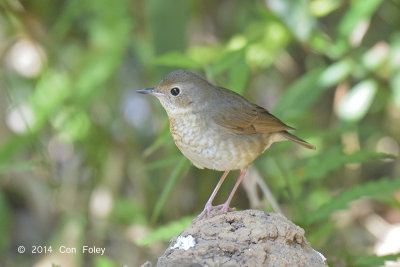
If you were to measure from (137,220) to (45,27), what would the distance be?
90.2 inches

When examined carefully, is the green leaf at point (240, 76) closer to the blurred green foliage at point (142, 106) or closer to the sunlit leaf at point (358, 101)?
the blurred green foliage at point (142, 106)


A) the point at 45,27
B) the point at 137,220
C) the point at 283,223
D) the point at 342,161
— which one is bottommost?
the point at 283,223

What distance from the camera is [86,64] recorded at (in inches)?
246

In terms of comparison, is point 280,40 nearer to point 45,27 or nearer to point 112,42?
point 112,42

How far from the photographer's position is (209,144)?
3.80 m

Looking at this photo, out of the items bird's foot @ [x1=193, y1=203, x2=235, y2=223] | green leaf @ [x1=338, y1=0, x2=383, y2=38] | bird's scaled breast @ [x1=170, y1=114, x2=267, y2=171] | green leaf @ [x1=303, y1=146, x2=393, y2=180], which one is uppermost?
green leaf @ [x1=338, y1=0, x2=383, y2=38]

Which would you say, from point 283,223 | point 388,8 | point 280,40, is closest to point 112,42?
point 280,40

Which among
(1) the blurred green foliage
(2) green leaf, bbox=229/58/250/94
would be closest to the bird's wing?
(2) green leaf, bbox=229/58/250/94

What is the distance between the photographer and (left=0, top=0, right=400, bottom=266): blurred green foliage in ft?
18.2

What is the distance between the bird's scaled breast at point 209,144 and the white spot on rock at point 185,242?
0.85 meters

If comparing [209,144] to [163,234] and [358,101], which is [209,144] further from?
[358,101]

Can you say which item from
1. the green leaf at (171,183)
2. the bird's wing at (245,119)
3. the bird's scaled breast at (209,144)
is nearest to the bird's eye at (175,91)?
the bird's scaled breast at (209,144)

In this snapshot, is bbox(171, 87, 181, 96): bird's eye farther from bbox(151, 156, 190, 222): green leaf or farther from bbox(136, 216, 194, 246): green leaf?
bbox(136, 216, 194, 246): green leaf

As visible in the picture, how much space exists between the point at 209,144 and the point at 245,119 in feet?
1.24
